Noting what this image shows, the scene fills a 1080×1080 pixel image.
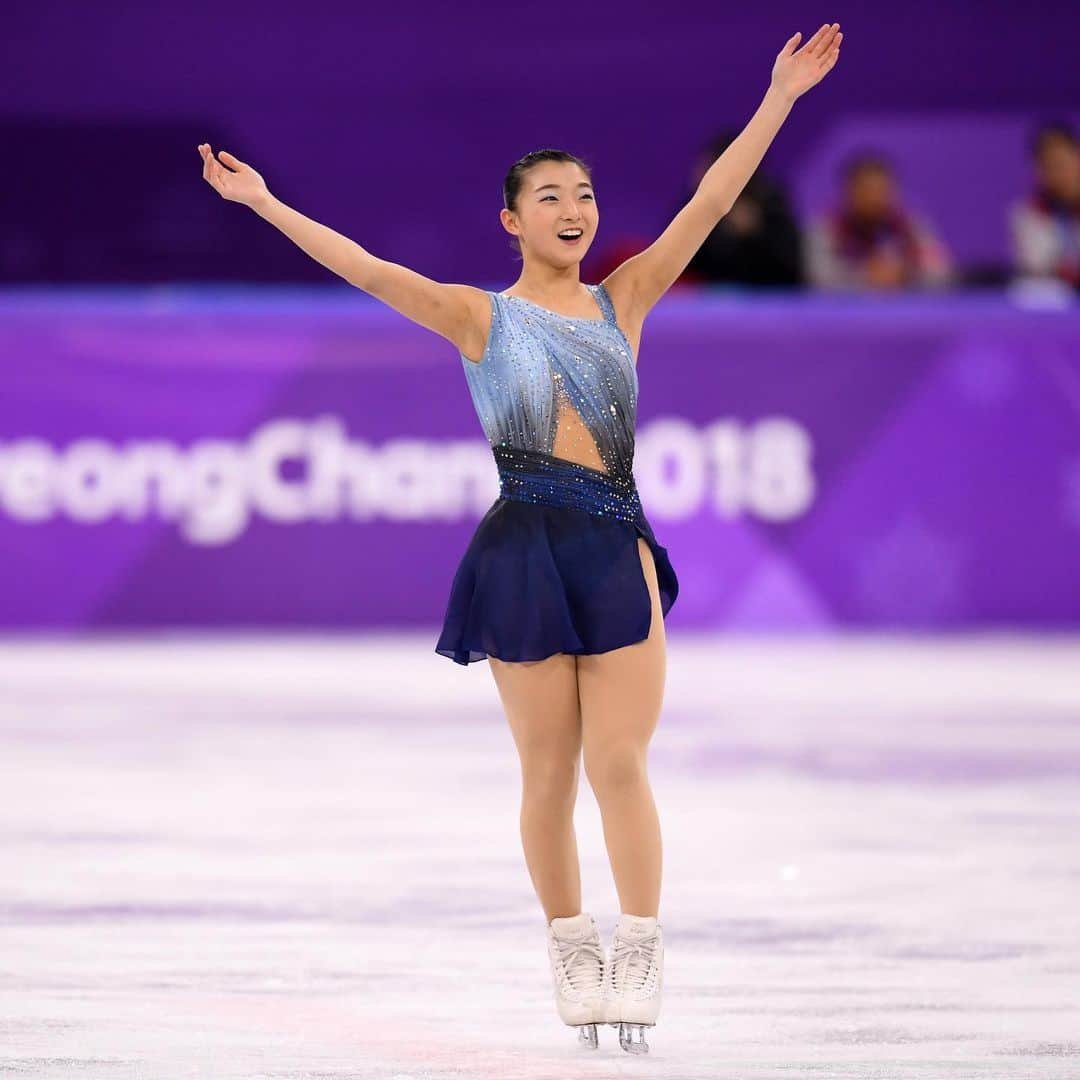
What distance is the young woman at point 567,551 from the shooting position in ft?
10.7

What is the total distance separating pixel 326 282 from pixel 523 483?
351 inches

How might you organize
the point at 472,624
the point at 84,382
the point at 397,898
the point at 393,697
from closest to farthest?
the point at 472,624 < the point at 397,898 < the point at 393,697 < the point at 84,382

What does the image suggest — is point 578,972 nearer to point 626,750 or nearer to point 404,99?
point 626,750

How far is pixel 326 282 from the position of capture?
39.8 feet

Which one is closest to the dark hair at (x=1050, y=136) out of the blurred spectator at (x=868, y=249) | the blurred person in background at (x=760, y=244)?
the blurred spectator at (x=868, y=249)

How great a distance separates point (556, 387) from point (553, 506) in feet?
0.60

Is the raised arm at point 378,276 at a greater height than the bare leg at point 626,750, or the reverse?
the raised arm at point 378,276

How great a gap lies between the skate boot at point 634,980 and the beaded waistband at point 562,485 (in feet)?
2.03

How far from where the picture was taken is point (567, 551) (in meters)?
3.31

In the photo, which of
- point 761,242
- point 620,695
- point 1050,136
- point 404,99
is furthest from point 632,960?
point 404,99

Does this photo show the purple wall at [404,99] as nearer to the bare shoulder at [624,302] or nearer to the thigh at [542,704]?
the bare shoulder at [624,302]

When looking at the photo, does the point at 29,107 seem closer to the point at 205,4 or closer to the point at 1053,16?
the point at 205,4

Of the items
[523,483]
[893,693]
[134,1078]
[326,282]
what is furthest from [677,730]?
[326,282]

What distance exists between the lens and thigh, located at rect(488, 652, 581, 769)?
3285 millimetres
